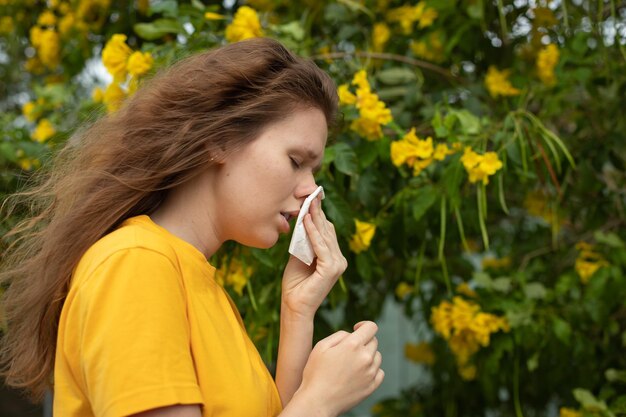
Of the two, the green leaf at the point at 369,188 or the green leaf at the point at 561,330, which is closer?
the green leaf at the point at 369,188

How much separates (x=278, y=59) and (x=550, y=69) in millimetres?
1336

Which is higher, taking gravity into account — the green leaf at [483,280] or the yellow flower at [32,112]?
the yellow flower at [32,112]

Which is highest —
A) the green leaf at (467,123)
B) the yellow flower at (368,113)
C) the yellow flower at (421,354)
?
the yellow flower at (368,113)

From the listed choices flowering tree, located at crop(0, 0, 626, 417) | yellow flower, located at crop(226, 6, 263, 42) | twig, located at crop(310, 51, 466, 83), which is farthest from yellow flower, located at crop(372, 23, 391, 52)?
yellow flower, located at crop(226, 6, 263, 42)

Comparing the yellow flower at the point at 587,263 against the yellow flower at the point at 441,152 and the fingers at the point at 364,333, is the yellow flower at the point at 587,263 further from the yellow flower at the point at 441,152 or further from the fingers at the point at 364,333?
the fingers at the point at 364,333

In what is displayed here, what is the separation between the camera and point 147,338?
37.8 inches

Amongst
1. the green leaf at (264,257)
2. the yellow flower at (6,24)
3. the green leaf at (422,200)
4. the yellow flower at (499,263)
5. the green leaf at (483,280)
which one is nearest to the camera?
the green leaf at (264,257)

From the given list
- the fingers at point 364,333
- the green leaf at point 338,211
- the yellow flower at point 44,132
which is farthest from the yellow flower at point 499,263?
the fingers at point 364,333

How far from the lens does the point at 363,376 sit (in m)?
1.15

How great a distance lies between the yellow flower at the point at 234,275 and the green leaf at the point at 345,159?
0.99 feet

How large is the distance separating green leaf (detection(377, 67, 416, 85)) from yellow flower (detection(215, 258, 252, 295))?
2.48 feet

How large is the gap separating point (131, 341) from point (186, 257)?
19 centimetres

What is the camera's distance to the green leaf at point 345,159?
5.90 ft

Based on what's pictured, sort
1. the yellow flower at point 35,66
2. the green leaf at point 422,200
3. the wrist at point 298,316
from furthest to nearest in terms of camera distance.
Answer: the yellow flower at point 35,66
the green leaf at point 422,200
the wrist at point 298,316
